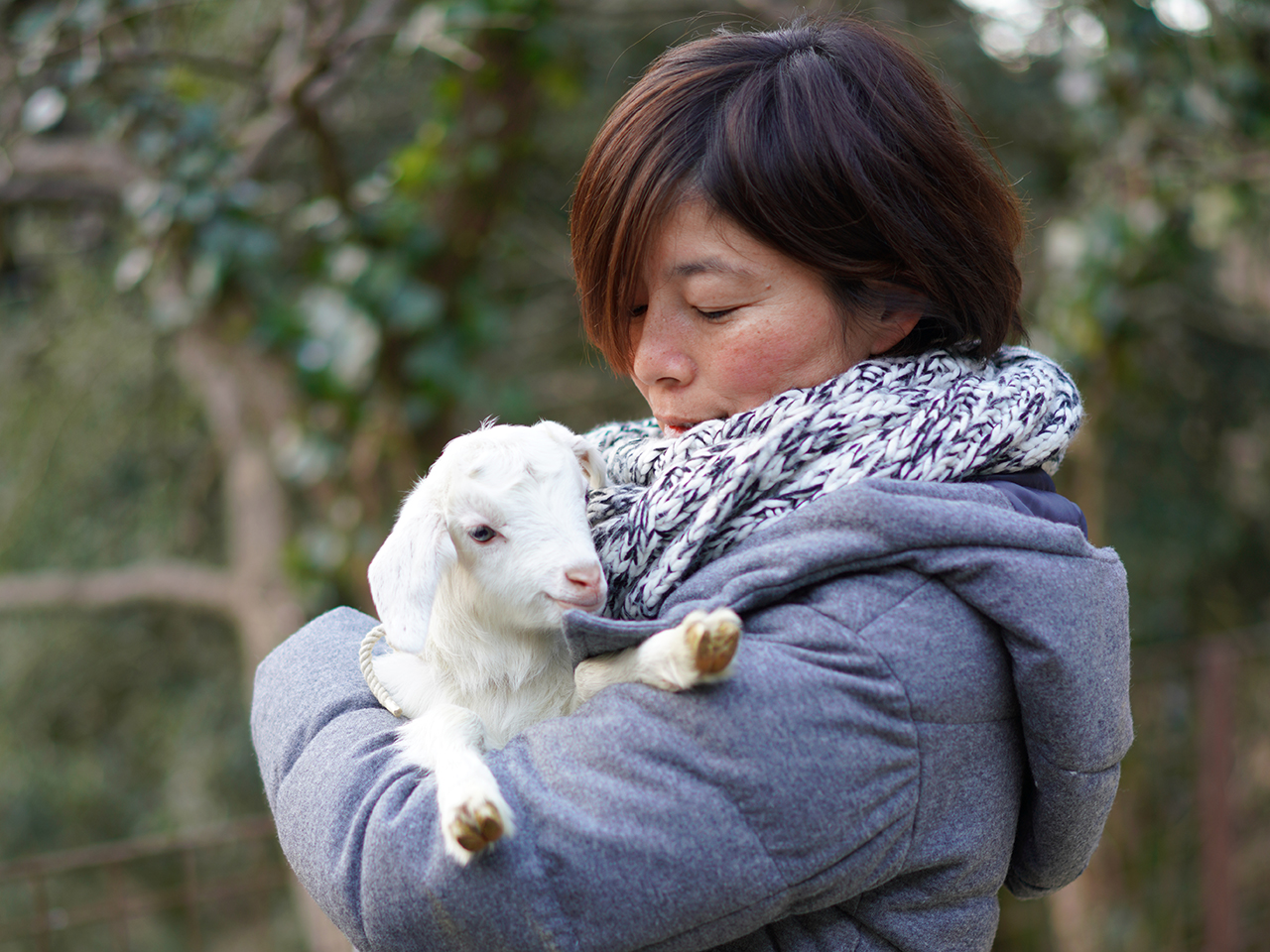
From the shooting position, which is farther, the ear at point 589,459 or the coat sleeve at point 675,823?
the ear at point 589,459

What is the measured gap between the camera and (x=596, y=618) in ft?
3.80

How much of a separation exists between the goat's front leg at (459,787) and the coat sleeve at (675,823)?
0.02 m

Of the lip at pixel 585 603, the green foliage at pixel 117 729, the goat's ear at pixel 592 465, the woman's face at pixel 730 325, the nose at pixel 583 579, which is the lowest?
the green foliage at pixel 117 729

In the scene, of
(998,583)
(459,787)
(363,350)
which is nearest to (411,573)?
(459,787)

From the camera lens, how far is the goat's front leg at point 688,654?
3.35ft

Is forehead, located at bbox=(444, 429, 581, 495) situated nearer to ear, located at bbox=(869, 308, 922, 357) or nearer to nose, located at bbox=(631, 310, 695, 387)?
nose, located at bbox=(631, 310, 695, 387)

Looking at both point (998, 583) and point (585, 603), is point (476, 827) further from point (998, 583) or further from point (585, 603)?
point (998, 583)

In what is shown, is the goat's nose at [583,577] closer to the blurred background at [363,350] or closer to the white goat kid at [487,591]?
the white goat kid at [487,591]

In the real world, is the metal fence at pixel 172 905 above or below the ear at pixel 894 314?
below

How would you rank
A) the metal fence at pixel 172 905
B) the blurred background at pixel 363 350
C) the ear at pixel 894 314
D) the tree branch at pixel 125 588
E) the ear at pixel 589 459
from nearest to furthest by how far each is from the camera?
the ear at pixel 894 314 → the ear at pixel 589 459 → the blurred background at pixel 363 350 → the tree branch at pixel 125 588 → the metal fence at pixel 172 905

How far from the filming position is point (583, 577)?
1.35m

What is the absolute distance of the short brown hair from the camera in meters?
1.33

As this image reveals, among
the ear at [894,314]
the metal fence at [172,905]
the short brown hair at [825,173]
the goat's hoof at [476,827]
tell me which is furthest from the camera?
the metal fence at [172,905]

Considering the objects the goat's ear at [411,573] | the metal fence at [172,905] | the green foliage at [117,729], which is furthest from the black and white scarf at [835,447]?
the green foliage at [117,729]
